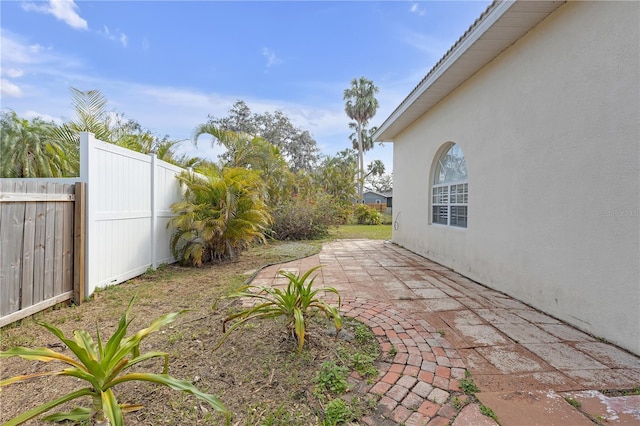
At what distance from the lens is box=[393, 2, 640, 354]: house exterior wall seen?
8.28ft

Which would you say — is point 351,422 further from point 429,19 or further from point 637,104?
point 429,19

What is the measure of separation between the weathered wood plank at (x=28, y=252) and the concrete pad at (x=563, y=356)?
5014 mm

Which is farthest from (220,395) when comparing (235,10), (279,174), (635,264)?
(279,174)

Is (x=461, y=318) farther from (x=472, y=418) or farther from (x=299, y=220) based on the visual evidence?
(x=299, y=220)

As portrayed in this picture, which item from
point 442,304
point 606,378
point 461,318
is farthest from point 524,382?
point 442,304

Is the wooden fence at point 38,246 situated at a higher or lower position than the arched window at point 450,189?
lower

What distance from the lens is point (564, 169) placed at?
311 cm

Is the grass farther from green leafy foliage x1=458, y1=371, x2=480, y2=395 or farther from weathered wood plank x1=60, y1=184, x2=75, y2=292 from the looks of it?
green leafy foliage x1=458, y1=371, x2=480, y2=395

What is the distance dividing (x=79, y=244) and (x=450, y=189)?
6383mm

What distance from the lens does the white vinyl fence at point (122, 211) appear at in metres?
3.75

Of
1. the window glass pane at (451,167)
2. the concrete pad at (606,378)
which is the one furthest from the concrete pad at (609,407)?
the window glass pane at (451,167)

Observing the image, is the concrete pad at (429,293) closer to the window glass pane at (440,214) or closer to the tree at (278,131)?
the window glass pane at (440,214)

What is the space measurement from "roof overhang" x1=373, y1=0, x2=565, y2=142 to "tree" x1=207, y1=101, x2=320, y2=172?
51.0 ft

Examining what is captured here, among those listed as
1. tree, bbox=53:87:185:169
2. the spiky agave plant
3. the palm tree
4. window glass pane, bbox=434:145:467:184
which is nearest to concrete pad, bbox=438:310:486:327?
the spiky agave plant
